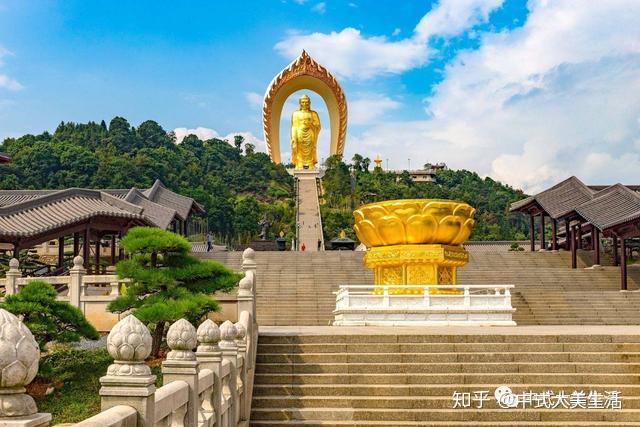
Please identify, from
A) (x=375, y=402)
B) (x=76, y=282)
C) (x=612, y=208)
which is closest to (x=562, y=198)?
(x=612, y=208)

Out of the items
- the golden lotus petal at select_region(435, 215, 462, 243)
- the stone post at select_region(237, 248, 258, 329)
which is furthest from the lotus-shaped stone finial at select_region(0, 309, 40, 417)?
the golden lotus petal at select_region(435, 215, 462, 243)

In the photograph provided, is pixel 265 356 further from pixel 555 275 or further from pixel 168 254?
pixel 555 275

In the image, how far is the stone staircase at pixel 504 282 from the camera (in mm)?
19578

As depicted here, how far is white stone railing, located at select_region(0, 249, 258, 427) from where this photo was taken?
3162 mm

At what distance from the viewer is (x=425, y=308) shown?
16125 millimetres

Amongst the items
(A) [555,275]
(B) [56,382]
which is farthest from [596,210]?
A: (B) [56,382]

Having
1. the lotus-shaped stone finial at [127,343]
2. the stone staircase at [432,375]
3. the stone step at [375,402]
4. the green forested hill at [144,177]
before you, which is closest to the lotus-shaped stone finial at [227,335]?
the stone staircase at [432,375]

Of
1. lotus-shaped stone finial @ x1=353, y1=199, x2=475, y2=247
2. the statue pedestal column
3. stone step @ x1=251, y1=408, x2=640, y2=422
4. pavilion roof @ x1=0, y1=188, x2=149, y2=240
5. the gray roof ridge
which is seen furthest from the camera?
the gray roof ridge

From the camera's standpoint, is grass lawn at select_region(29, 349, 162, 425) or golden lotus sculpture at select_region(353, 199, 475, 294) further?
golden lotus sculpture at select_region(353, 199, 475, 294)

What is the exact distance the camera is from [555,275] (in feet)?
84.1

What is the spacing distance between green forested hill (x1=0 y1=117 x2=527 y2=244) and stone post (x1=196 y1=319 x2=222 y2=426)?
1497 inches

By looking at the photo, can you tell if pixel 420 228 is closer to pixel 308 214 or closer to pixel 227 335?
pixel 227 335

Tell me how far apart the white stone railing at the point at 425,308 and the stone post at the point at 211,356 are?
8469 mm

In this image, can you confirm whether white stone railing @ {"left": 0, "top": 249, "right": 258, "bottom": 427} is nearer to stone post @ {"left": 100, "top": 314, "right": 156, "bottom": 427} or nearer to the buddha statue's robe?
stone post @ {"left": 100, "top": 314, "right": 156, "bottom": 427}
